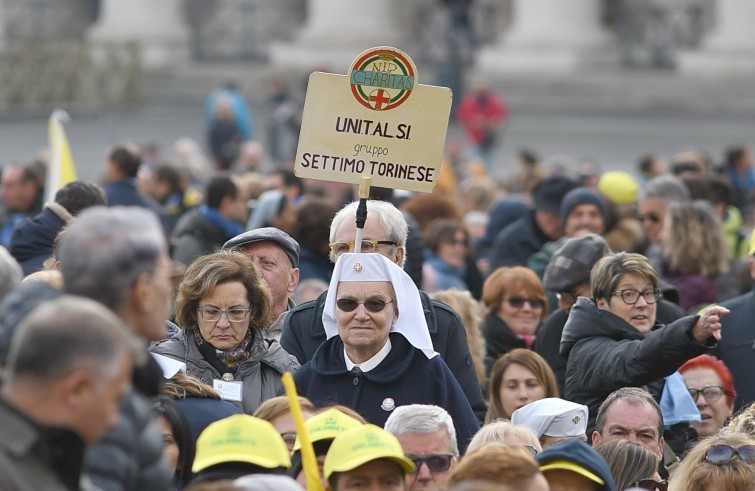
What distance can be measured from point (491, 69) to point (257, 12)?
10751 millimetres

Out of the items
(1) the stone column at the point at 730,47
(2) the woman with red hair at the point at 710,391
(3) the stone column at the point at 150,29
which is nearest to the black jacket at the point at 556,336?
(2) the woman with red hair at the point at 710,391

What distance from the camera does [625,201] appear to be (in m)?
13.3

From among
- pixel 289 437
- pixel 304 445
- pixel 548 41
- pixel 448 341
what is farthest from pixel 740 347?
pixel 548 41

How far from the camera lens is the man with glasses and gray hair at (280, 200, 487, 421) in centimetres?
665

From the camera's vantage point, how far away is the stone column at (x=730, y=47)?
33.0m

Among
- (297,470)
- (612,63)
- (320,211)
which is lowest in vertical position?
(297,470)

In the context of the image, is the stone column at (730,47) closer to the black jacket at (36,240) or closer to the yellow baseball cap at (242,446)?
the black jacket at (36,240)

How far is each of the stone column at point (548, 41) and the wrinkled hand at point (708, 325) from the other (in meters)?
29.3

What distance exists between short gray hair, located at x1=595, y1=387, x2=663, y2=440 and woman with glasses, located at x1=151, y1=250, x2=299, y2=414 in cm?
120

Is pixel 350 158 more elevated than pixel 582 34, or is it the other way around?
pixel 582 34

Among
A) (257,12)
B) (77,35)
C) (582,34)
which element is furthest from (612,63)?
(77,35)

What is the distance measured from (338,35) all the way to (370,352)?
3220 cm

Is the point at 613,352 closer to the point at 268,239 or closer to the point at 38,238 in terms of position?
the point at 268,239

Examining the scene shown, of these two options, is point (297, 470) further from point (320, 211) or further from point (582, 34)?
point (582, 34)
